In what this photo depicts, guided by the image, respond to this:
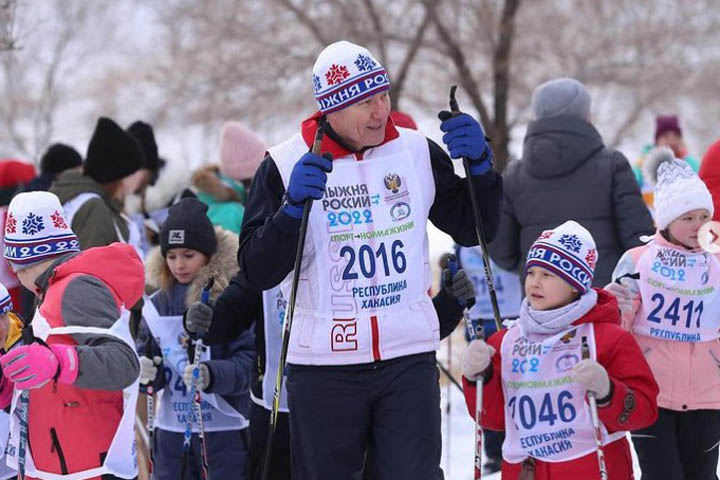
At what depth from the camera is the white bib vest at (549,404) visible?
420 cm

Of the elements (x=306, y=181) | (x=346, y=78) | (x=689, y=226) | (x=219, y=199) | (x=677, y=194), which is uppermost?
(x=346, y=78)

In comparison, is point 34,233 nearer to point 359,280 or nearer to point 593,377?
point 359,280

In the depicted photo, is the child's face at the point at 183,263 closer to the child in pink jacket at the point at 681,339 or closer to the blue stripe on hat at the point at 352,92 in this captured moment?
the blue stripe on hat at the point at 352,92

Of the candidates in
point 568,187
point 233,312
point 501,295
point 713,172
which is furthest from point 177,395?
point 713,172

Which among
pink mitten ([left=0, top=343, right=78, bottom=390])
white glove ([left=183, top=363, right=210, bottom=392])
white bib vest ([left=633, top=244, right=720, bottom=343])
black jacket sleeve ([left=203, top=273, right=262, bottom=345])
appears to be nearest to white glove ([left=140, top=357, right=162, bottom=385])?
white glove ([left=183, top=363, right=210, bottom=392])

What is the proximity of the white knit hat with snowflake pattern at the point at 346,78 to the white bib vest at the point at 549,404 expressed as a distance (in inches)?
47.2

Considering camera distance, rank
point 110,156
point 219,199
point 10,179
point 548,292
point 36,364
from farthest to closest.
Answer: point 10,179 < point 219,199 < point 110,156 < point 548,292 < point 36,364

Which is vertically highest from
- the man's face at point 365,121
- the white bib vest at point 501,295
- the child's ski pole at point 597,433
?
the man's face at point 365,121

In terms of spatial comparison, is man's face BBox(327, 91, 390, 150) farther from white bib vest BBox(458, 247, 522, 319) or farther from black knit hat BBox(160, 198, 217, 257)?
white bib vest BBox(458, 247, 522, 319)

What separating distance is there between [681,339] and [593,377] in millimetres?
1159

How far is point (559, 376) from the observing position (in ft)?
13.9

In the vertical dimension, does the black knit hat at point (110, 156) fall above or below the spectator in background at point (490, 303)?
above

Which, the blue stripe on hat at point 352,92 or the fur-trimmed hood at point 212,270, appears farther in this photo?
the fur-trimmed hood at point 212,270

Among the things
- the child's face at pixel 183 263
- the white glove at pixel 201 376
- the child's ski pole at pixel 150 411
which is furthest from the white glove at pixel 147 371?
the child's face at pixel 183 263
